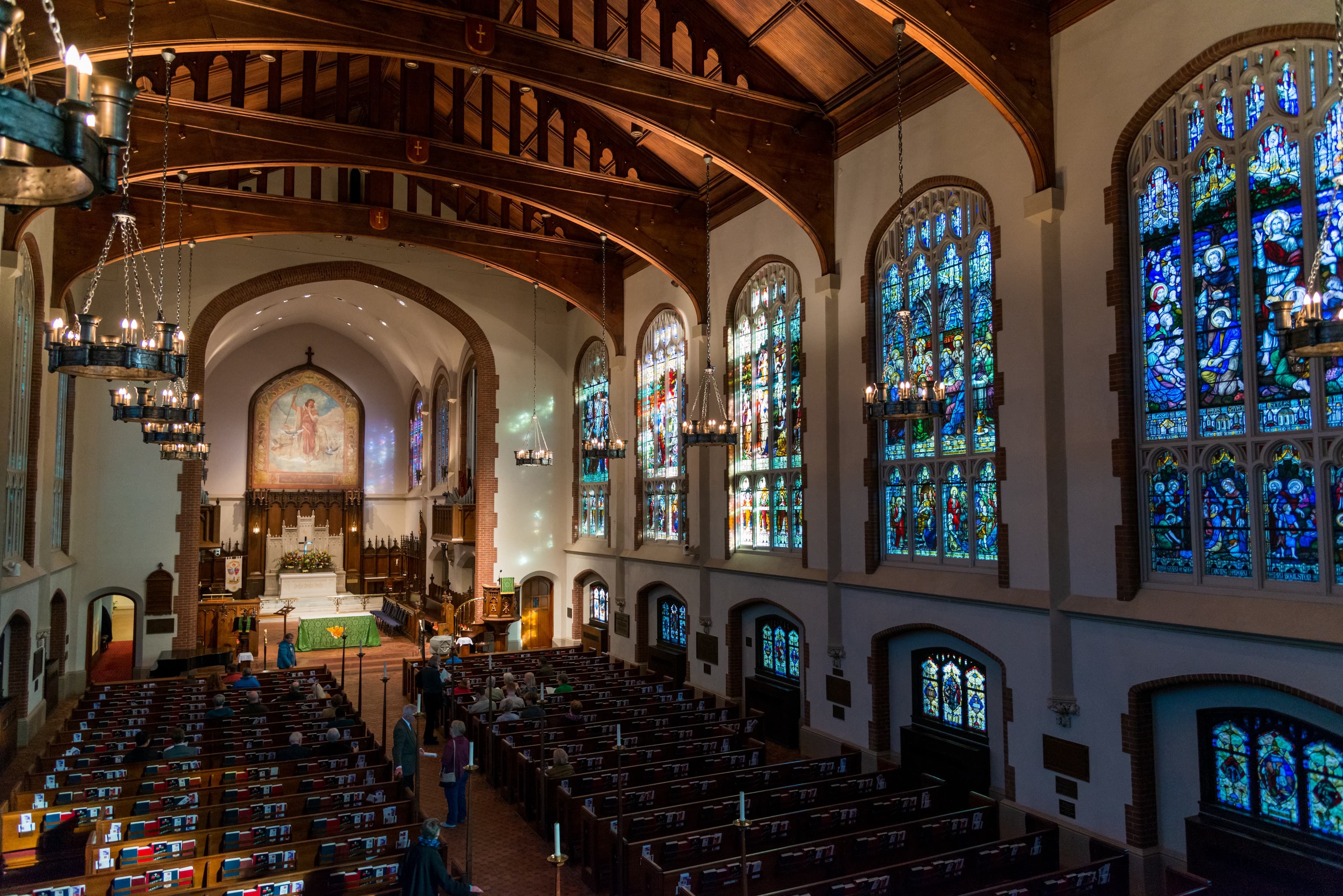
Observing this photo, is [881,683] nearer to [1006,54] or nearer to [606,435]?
[1006,54]

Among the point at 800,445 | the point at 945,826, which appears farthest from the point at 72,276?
the point at 945,826

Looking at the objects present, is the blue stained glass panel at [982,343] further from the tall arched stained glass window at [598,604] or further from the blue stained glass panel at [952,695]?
the tall arched stained glass window at [598,604]

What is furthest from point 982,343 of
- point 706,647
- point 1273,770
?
point 706,647

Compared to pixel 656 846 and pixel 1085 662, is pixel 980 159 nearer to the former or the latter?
pixel 1085 662

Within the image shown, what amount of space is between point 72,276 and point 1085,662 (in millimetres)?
19330

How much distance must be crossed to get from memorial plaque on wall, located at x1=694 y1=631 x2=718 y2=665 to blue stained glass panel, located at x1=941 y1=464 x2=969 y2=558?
656 centimetres

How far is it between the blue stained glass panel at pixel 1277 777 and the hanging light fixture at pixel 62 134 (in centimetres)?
1030

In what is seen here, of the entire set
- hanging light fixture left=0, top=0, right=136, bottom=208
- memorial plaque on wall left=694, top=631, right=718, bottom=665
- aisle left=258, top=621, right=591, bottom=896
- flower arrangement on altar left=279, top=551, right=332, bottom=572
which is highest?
hanging light fixture left=0, top=0, right=136, bottom=208

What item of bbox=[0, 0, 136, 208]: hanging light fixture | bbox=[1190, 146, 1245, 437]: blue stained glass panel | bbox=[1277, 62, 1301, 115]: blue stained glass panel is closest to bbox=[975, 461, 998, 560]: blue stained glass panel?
bbox=[1190, 146, 1245, 437]: blue stained glass panel

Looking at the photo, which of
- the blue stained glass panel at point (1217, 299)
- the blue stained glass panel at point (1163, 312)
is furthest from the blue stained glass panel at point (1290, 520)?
the blue stained glass panel at point (1163, 312)

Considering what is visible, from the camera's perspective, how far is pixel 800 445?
50.9 feet

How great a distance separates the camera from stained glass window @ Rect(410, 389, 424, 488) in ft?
109

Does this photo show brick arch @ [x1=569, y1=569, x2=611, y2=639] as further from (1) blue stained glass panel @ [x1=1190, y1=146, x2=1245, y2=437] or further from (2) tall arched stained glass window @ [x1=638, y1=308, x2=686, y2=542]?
(1) blue stained glass panel @ [x1=1190, y1=146, x2=1245, y2=437]

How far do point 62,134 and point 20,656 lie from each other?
1587 cm
